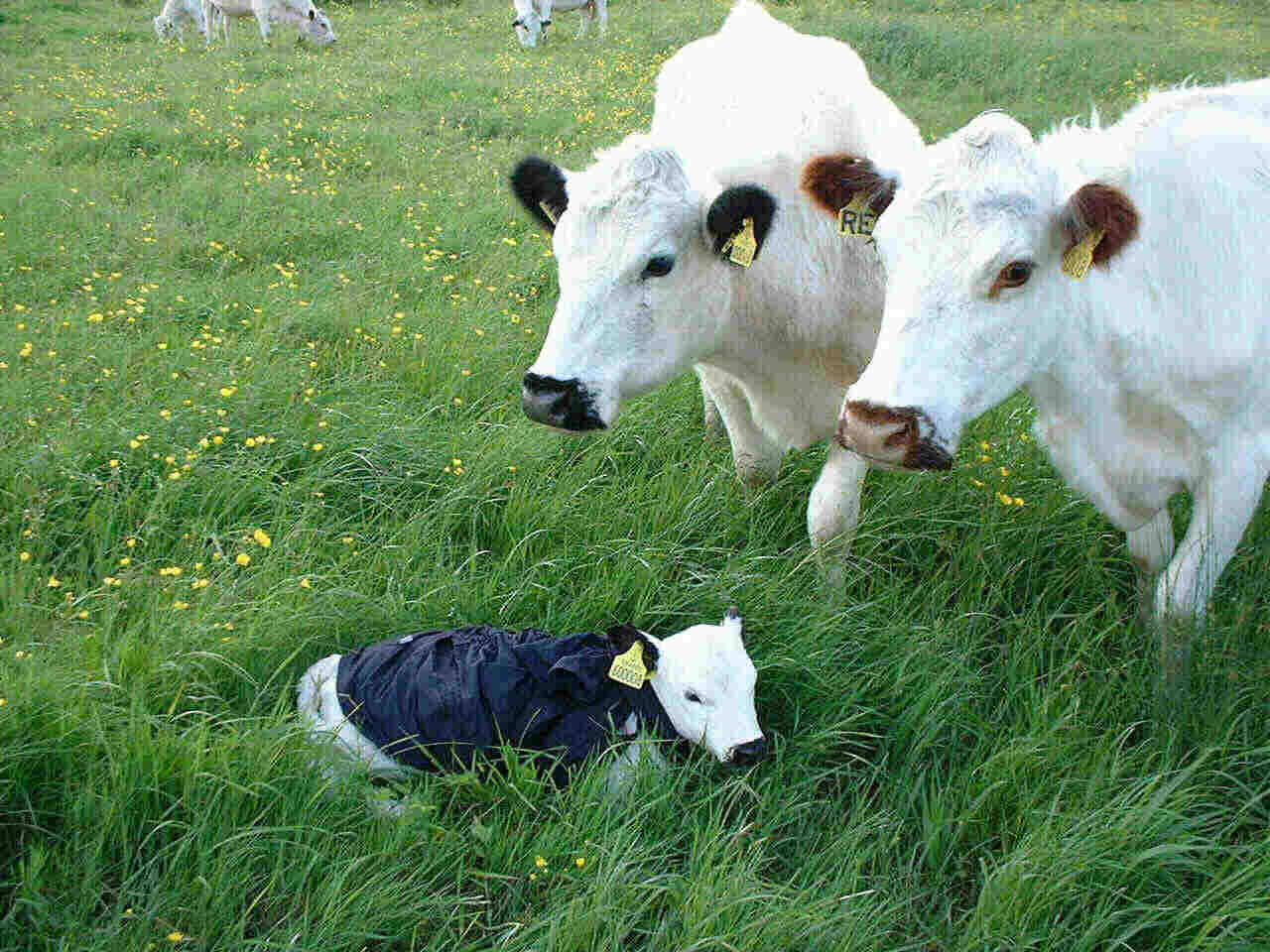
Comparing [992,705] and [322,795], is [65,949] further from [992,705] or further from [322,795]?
[992,705]

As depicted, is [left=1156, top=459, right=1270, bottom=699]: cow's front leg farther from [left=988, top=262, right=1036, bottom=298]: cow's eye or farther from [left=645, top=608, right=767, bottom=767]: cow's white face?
[left=645, top=608, right=767, bottom=767]: cow's white face

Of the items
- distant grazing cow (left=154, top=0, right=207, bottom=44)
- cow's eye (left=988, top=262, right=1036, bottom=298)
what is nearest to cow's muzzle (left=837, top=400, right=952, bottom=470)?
cow's eye (left=988, top=262, right=1036, bottom=298)

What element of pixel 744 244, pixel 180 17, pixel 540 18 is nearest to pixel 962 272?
pixel 744 244

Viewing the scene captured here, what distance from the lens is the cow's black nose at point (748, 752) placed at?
2.52m

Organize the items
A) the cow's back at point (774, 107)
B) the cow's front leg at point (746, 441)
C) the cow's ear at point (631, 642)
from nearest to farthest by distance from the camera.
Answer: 1. the cow's ear at point (631, 642)
2. the cow's back at point (774, 107)
3. the cow's front leg at point (746, 441)

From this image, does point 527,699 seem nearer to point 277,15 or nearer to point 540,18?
point 540,18

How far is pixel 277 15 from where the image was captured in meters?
15.8

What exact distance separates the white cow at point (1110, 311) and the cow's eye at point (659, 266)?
50cm

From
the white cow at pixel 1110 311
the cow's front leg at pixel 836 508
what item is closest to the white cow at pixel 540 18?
the cow's front leg at pixel 836 508

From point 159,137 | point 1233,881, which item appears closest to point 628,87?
point 159,137

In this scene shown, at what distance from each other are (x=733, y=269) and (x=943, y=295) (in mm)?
1018

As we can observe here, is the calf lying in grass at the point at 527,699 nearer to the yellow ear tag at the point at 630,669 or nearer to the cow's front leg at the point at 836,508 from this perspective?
the yellow ear tag at the point at 630,669

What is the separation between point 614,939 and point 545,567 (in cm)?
146

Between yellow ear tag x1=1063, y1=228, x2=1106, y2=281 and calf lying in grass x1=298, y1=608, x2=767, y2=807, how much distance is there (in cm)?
131
